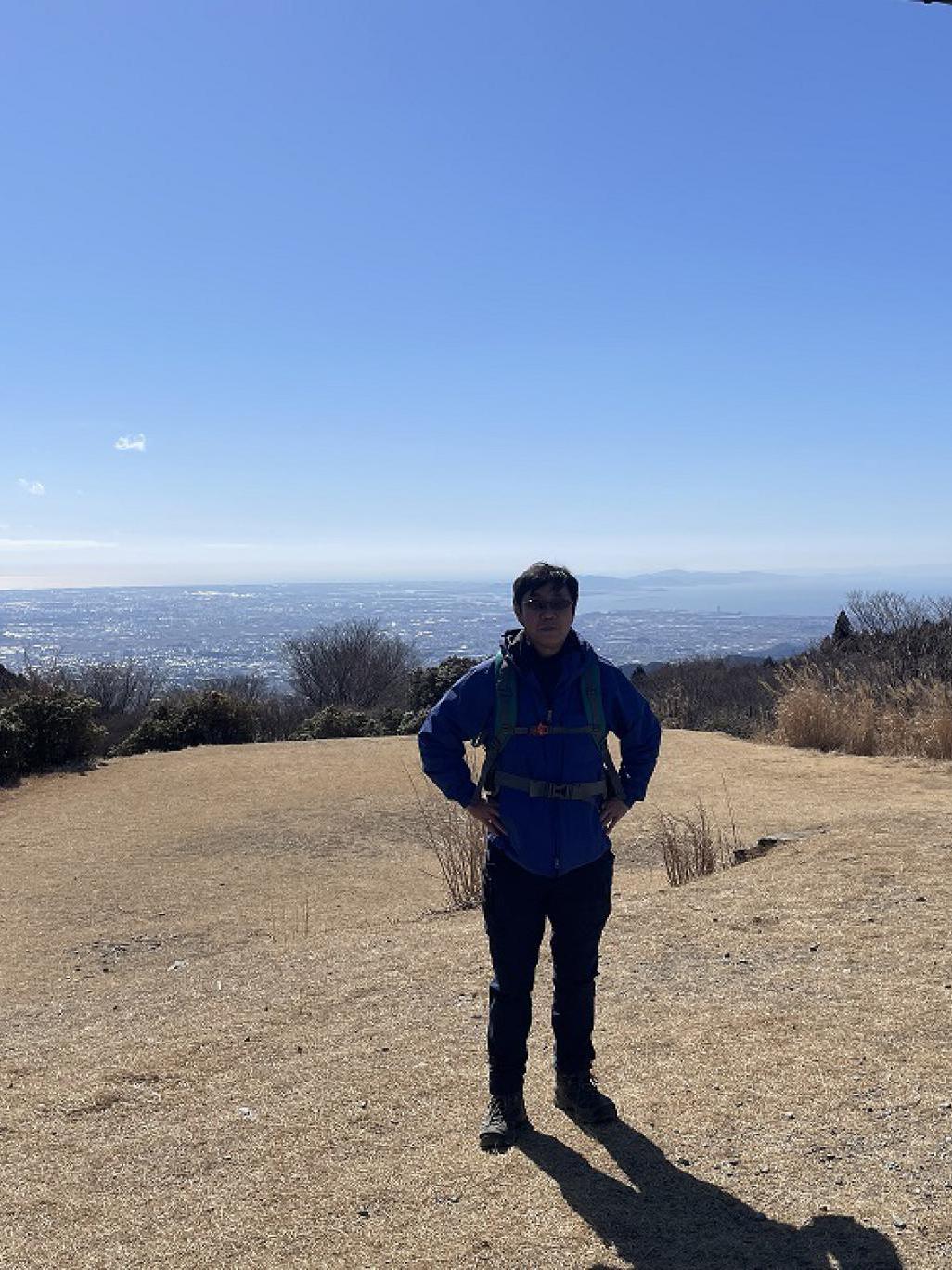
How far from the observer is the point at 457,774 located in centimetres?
328

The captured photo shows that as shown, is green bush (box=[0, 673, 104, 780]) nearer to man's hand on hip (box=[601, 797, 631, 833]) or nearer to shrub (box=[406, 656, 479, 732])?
shrub (box=[406, 656, 479, 732])

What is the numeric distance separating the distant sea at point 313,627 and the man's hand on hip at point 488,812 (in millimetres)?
25574

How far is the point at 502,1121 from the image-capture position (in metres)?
3.25

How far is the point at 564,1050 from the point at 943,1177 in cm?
115

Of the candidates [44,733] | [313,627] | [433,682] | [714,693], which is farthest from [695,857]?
[313,627]

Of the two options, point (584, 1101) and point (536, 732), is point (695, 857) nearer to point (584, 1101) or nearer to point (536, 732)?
point (584, 1101)

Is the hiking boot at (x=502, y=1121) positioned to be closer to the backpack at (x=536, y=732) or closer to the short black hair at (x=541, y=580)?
the backpack at (x=536, y=732)

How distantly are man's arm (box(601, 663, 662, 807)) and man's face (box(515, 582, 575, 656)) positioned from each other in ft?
0.73

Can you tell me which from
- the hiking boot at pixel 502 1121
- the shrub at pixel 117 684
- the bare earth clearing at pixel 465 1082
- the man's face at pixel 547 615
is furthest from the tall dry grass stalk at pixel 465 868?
the shrub at pixel 117 684

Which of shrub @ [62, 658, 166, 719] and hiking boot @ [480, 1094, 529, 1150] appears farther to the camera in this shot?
shrub @ [62, 658, 166, 719]

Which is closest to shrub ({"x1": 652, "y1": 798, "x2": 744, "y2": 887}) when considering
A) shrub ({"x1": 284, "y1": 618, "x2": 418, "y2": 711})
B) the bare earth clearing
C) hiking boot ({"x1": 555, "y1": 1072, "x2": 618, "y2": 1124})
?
the bare earth clearing

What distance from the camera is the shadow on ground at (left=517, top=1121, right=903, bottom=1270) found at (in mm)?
2586

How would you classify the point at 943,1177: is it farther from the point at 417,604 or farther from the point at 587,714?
the point at 417,604

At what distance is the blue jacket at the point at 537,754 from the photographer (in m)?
3.11
